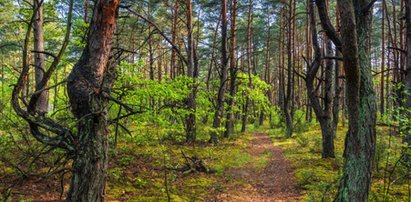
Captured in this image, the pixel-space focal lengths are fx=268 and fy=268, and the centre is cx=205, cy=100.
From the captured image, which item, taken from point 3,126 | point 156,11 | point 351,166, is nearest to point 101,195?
point 351,166

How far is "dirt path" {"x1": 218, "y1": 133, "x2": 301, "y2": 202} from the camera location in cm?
628

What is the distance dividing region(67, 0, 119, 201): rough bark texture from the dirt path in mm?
3483

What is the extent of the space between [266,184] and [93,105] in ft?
18.5

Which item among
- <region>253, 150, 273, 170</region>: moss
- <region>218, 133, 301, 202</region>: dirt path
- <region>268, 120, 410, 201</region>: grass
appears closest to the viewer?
<region>268, 120, 410, 201</region>: grass

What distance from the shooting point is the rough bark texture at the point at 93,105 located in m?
3.18

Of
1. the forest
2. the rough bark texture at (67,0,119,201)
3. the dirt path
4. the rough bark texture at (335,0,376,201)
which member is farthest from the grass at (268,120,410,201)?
the rough bark texture at (67,0,119,201)

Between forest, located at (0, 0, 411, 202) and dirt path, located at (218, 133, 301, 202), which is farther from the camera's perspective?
dirt path, located at (218, 133, 301, 202)

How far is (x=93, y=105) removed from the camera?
330 cm

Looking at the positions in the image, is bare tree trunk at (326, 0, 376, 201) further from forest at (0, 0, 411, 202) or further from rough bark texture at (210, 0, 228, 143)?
rough bark texture at (210, 0, 228, 143)

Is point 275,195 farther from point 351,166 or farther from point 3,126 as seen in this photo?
point 3,126

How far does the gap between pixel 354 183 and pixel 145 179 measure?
4.69 metres

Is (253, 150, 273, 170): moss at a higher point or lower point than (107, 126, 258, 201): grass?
lower

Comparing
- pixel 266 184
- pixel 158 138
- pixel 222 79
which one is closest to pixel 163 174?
pixel 158 138

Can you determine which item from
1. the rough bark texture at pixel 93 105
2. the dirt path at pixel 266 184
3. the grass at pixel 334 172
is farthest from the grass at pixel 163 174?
the rough bark texture at pixel 93 105
